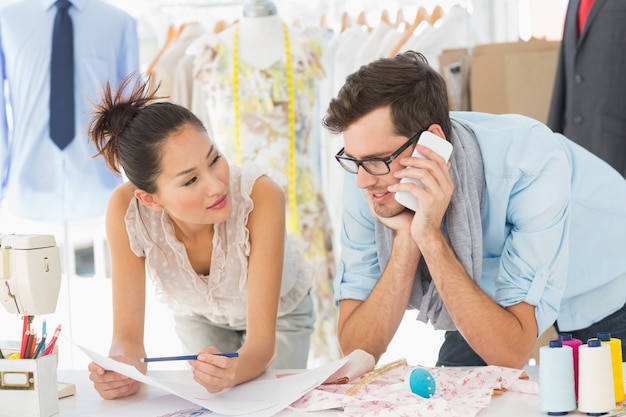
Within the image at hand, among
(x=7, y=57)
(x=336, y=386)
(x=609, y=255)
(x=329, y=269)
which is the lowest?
(x=329, y=269)

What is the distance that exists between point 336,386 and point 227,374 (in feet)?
0.73

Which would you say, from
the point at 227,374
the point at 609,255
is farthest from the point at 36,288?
the point at 609,255

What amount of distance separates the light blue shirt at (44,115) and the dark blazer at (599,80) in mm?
1735

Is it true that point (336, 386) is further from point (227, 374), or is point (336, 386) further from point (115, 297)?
point (115, 297)

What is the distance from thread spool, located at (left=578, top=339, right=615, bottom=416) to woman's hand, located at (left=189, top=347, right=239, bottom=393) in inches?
27.2

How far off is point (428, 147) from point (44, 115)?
196 cm

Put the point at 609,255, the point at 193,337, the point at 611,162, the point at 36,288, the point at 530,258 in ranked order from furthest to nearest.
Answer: the point at 611,162 < the point at 193,337 < the point at 609,255 < the point at 530,258 < the point at 36,288

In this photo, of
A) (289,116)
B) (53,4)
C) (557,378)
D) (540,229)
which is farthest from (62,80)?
(557,378)

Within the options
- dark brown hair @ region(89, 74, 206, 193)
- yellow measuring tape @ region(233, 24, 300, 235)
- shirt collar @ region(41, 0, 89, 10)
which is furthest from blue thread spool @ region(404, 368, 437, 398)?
shirt collar @ region(41, 0, 89, 10)

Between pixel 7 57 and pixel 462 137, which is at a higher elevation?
pixel 7 57

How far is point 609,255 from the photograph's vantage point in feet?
7.12

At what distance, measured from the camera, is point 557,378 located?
1.58m

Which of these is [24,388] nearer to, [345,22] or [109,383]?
[109,383]

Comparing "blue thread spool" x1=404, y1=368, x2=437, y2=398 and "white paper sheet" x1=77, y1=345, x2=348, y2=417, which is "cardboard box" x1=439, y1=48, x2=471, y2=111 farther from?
"blue thread spool" x1=404, y1=368, x2=437, y2=398
